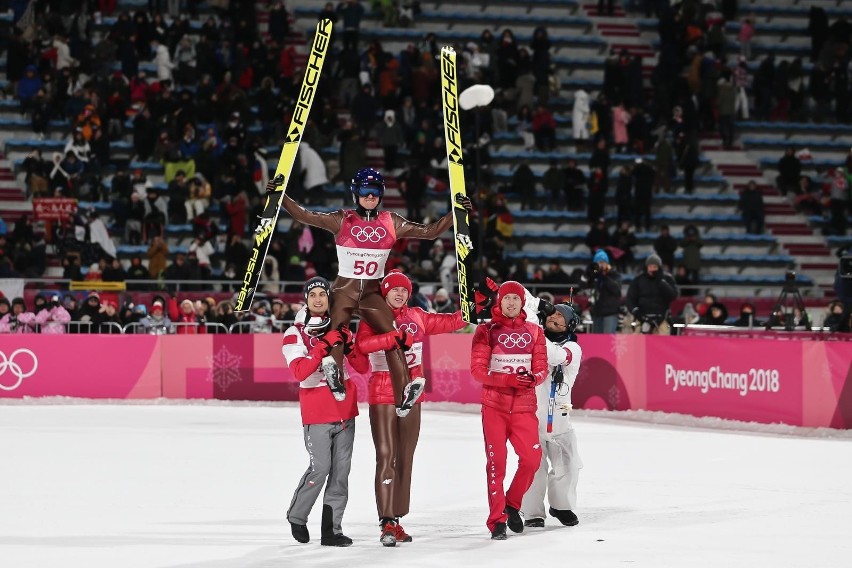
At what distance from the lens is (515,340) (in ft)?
34.2

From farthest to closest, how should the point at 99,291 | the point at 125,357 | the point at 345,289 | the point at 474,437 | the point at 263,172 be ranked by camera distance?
the point at 263,172
the point at 99,291
the point at 125,357
the point at 474,437
the point at 345,289

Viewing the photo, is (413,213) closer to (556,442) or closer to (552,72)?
(552,72)

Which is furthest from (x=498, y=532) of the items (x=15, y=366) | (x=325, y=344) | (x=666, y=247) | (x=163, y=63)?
(x=163, y=63)

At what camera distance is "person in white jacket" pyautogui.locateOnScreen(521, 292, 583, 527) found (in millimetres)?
11023

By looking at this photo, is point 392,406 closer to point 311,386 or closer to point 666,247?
point 311,386

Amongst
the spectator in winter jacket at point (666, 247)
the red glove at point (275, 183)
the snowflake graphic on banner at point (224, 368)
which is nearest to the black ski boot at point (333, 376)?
the red glove at point (275, 183)

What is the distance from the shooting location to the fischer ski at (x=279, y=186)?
1151cm

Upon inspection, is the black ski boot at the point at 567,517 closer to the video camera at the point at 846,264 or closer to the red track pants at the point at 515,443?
the red track pants at the point at 515,443

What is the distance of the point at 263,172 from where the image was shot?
28.1 meters

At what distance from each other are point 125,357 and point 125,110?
28.9ft

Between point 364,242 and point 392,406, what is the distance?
4.33 ft

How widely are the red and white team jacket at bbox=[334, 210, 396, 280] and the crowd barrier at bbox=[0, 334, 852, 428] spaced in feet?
27.7

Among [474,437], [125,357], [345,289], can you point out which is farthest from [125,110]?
[345,289]

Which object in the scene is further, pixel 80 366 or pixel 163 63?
pixel 163 63
